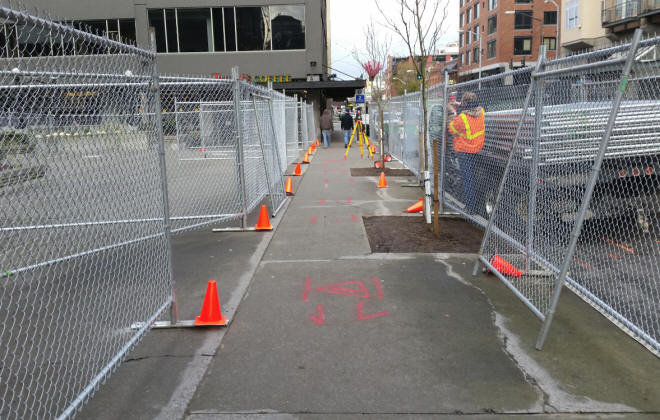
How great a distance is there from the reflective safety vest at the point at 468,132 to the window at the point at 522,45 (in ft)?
208

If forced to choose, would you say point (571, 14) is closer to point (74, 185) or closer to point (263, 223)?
point (263, 223)

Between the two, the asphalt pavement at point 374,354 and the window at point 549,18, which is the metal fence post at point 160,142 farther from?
the window at point 549,18

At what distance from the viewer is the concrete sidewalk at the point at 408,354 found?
11.4 ft

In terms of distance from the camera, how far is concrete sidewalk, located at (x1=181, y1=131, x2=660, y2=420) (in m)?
3.49

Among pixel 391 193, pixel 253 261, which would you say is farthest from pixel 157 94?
pixel 391 193

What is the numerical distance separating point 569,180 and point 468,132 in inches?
98.6

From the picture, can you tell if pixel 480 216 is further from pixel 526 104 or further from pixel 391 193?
pixel 391 193

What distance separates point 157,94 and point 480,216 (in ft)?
17.6

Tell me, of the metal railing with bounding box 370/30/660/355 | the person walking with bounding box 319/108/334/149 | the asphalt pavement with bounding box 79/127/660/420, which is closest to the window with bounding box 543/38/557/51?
the person walking with bounding box 319/108/334/149

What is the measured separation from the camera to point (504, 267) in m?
5.97

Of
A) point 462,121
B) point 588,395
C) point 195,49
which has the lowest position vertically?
point 588,395

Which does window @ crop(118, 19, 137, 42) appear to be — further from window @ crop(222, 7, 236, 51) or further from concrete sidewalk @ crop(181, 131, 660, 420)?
concrete sidewalk @ crop(181, 131, 660, 420)

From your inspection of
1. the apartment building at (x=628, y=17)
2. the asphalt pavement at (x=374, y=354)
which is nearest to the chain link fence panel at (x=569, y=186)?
the asphalt pavement at (x=374, y=354)

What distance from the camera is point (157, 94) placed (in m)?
4.36
